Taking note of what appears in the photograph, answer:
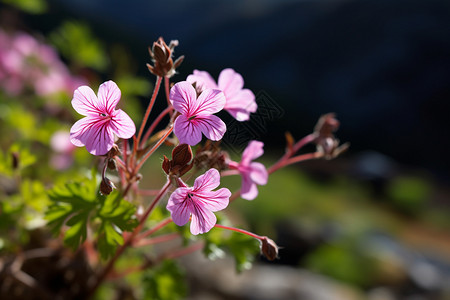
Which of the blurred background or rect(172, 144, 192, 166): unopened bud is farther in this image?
the blurred background

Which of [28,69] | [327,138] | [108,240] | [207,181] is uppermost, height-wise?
[28,69]

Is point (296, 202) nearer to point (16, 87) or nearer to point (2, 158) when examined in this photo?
point (16, 87)

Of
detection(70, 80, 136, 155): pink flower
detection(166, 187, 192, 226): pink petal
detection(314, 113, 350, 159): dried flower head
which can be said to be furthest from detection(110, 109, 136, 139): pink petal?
detection(314, 113, 350, 159): dried flower head

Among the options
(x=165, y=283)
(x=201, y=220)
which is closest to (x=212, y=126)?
(x=201, y=220)

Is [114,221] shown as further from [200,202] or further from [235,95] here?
[235,95]

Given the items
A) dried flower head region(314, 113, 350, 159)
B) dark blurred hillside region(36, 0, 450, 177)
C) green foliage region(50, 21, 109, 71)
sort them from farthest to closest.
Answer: dark blurred hillside region(36, 0, 450, 177) → green foliage region(50, 21, 109, 71) → dried flower head region(314, 113, 350, 159)

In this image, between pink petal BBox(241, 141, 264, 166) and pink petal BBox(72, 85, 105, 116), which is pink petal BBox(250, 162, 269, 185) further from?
pink petal BBox(72, 85, 105, 116)
